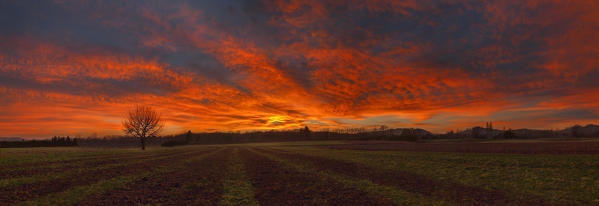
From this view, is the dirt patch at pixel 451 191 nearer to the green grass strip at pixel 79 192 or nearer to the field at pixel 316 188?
the field at pixel 316 188

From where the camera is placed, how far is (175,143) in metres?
144

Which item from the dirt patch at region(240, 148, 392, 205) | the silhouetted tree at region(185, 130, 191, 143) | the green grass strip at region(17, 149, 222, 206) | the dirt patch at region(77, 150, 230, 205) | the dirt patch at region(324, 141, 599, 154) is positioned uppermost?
the green grass strip at region(17, 149, 222, 206)

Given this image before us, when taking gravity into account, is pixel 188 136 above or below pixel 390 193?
below

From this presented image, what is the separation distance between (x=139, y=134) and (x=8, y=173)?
64.1 m

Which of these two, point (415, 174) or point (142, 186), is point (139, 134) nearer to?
point (142, 186)

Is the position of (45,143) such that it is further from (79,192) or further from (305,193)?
(305,193)

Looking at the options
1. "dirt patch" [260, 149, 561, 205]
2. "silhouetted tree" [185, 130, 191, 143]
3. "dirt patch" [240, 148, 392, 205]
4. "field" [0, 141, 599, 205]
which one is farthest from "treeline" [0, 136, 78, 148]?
"dirt patch" [260, 149, 561, 205]

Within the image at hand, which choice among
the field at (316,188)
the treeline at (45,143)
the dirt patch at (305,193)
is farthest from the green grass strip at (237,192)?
the treeline at (45,143)

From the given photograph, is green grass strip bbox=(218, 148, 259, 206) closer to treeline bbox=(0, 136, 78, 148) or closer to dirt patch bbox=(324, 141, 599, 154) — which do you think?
dirt patch bbox=(324, 141, 599, 154)

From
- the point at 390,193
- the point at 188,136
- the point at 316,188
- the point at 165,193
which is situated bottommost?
the point at 188,136

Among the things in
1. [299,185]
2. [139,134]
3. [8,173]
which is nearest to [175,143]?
[139,134]

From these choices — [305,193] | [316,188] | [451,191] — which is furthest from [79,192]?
[451,191]

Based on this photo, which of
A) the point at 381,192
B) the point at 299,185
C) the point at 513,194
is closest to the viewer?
the point at 513,194

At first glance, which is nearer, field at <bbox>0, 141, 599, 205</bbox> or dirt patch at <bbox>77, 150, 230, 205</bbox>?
dirt patch at <bbox>77, 150, 230, 205</bbox>
